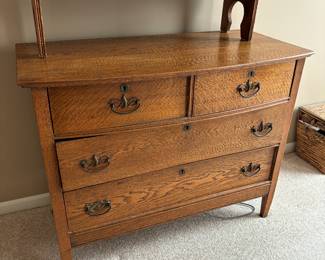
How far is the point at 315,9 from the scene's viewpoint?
1.90m

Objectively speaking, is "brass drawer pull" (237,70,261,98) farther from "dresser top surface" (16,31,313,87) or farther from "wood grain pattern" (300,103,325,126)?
"wood grain pattern" (300,103,325,126)

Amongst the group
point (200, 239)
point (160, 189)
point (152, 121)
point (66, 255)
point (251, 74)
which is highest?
point (251, 74)

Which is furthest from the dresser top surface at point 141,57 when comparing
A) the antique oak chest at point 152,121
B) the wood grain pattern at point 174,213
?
the wood grain pattern at point 174,213

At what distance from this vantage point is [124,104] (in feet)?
3.56

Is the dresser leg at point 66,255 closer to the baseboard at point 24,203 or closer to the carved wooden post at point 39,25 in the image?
the baseboard at point 24,203

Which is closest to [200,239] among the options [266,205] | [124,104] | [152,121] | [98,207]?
[266,205]

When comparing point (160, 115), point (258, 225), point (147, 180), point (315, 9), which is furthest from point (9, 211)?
point (315, 9)

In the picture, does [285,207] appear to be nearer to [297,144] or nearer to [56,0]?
[297,144]

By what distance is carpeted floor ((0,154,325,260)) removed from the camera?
4.87 ft

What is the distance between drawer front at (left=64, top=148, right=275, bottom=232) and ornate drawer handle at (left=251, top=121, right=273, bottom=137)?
0.10m

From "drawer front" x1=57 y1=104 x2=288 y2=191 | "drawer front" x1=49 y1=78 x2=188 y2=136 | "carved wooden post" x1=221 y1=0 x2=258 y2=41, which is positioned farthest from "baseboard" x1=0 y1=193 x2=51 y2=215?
"carved wooden post" x1=221 y1=0 x2=258 y2=41

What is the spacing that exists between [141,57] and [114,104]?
0.24 meters

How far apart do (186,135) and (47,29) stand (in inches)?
29.0

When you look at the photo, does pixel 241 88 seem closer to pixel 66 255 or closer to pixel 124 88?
pixel 124 88
